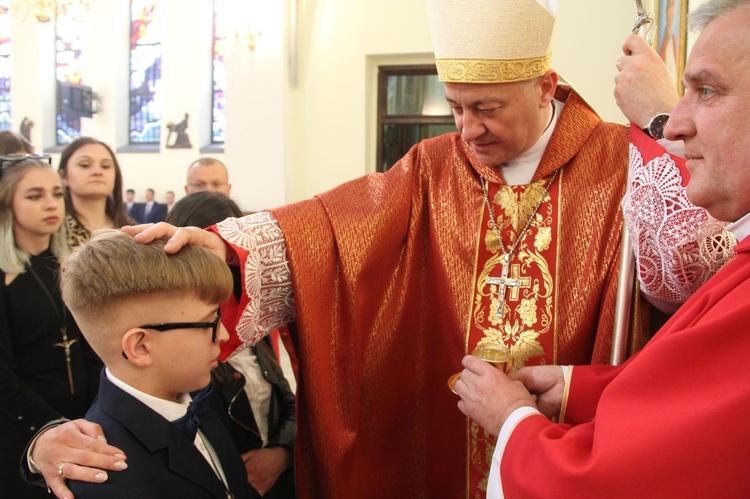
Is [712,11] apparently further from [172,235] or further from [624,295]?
[172,235]

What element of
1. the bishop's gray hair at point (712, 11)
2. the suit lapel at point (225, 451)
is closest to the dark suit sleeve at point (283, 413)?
the suit lapel at point (225, 451)

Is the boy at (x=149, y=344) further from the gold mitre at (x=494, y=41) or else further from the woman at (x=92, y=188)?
the woman at (x=92, y=188)

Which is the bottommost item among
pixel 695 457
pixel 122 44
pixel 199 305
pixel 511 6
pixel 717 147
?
pixel 695 457

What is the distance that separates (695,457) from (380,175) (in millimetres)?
1297

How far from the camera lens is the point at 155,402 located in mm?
1450

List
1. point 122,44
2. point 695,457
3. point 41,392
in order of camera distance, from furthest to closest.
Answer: point 122,44
point 41,392
point 695,457

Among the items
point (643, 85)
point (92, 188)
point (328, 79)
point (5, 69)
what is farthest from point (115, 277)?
point (5, 69)

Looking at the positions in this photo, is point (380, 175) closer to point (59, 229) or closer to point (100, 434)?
point (100, 434)

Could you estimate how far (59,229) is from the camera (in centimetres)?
303

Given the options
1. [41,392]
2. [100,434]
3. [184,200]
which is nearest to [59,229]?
[41,392]

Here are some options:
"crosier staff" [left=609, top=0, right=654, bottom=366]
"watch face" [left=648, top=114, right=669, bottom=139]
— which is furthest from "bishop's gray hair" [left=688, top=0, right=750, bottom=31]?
"crosier staff" [left=609, top=0, right=654, bottom=366]

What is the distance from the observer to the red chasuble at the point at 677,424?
945 mm

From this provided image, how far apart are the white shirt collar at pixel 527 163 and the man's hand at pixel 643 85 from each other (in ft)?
1.28

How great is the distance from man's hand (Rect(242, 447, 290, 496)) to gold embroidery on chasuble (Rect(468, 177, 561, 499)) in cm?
54
